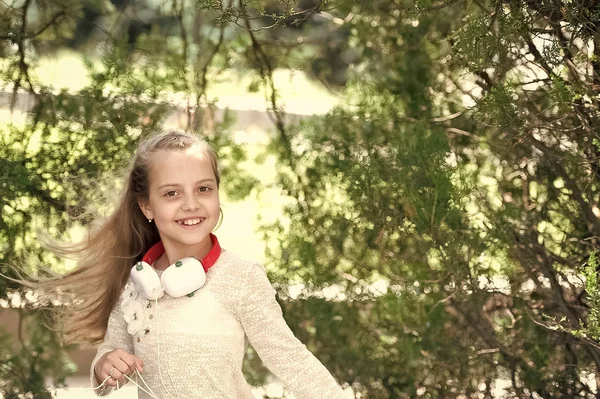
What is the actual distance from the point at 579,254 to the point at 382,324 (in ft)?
2.55

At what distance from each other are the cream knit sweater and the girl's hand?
82 mm

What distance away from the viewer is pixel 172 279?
2.53 metres

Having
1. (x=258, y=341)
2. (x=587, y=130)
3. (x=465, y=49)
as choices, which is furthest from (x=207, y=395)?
(x=587, y=130)

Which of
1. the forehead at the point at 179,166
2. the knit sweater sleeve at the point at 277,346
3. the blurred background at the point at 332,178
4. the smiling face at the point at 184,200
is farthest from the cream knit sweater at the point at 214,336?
the blurred background at the point at 332,178

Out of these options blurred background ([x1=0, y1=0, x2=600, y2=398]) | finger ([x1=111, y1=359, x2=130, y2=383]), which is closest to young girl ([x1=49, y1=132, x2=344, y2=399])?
finger ([x1=111, y1=359, x2=130, y2=383])

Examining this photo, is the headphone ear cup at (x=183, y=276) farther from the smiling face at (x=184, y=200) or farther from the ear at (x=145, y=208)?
the ear at (x=145, y=208)

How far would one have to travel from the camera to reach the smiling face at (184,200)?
2594 mm

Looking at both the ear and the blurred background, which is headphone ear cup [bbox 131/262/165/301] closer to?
the ear

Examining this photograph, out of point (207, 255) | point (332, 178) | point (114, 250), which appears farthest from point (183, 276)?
point (332, 178)

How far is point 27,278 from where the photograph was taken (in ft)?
14.0

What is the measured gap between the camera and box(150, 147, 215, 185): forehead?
2.62 metres

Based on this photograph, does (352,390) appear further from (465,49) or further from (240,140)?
(465,49)

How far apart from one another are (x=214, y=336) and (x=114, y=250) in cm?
46

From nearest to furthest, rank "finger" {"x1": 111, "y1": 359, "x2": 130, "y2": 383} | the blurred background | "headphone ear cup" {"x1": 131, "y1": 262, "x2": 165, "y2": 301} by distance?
1. "finger" {"x1": 111, "y1": 359, "x2": 130, "y2": 383}
2. "headphone ear cup" {"x1": 131, "y1": 262, "x2": 165, "y2": 301}
3. the blurred background
